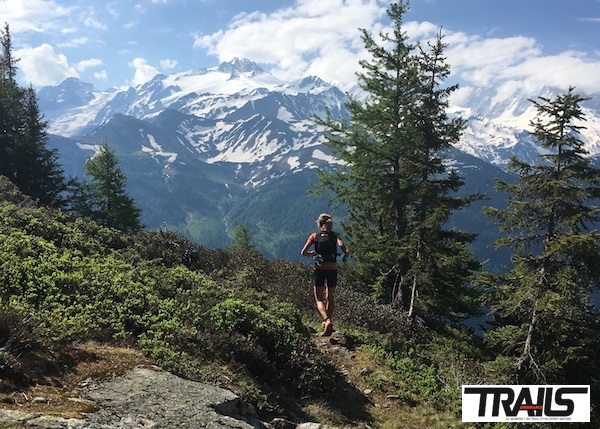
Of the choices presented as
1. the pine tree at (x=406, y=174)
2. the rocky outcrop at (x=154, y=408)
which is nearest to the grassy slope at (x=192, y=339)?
the rocky outcrop at (x=154, y=408)

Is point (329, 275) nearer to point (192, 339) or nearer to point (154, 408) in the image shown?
point (192, 339)

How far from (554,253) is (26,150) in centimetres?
3239

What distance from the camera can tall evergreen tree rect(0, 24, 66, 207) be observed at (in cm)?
2970

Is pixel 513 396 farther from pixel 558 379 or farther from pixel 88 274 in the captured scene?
pixel 88 274

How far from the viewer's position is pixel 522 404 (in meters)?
9.33

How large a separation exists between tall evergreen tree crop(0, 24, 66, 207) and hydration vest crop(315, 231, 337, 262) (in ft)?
81.7

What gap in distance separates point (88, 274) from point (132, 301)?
1650 millimetres

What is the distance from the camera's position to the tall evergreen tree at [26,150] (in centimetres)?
2970

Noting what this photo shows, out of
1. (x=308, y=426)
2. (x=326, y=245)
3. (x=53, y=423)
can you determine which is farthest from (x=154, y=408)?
(x=326, y=245)

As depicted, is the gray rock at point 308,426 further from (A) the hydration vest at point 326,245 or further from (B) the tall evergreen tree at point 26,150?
(B) the tall evergreen tree at point 26,150

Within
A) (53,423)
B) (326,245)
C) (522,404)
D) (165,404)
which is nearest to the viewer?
(53,423)

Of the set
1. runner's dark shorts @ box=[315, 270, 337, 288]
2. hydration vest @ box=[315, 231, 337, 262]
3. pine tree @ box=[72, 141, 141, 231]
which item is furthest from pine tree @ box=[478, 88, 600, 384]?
pine tree @ box=[72, 141, 141, 231]

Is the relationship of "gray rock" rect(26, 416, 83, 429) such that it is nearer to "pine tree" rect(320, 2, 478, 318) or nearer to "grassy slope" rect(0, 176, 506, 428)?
"grassy slope" rect(0, 176, 506, 428)

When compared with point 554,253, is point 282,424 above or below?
below
